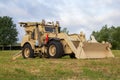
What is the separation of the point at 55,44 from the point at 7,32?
80.1 metres

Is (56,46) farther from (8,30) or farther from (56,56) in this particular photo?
(8,30)

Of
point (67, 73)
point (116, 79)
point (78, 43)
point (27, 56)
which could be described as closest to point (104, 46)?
point (78, 43)

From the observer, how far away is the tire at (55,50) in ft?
69.9

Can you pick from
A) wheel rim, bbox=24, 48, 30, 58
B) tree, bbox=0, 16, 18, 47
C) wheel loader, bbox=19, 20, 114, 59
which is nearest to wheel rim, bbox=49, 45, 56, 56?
wheel loader, bbox=19, 20, 114, 59

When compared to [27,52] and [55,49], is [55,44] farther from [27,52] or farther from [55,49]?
[27,52]

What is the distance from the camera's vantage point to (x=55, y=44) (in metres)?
21.5

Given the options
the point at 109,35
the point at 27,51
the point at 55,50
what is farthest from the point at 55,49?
the point at 109,35

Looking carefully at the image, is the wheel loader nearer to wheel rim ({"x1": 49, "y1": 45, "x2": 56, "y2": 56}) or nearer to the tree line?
wheel rim ({"x1": 49, "y1": 45, "x2": 56, "y2": 56})

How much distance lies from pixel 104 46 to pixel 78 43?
6.36 ft

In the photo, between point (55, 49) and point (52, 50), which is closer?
point (55, 49)

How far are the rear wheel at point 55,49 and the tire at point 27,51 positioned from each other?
1.69 meters

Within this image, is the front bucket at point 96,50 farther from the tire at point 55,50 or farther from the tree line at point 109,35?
the tree line at point 109,35

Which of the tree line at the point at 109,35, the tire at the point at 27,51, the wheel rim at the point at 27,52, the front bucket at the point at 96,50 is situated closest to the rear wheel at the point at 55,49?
the front bucket at the point at 96,50

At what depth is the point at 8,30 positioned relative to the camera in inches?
3981
